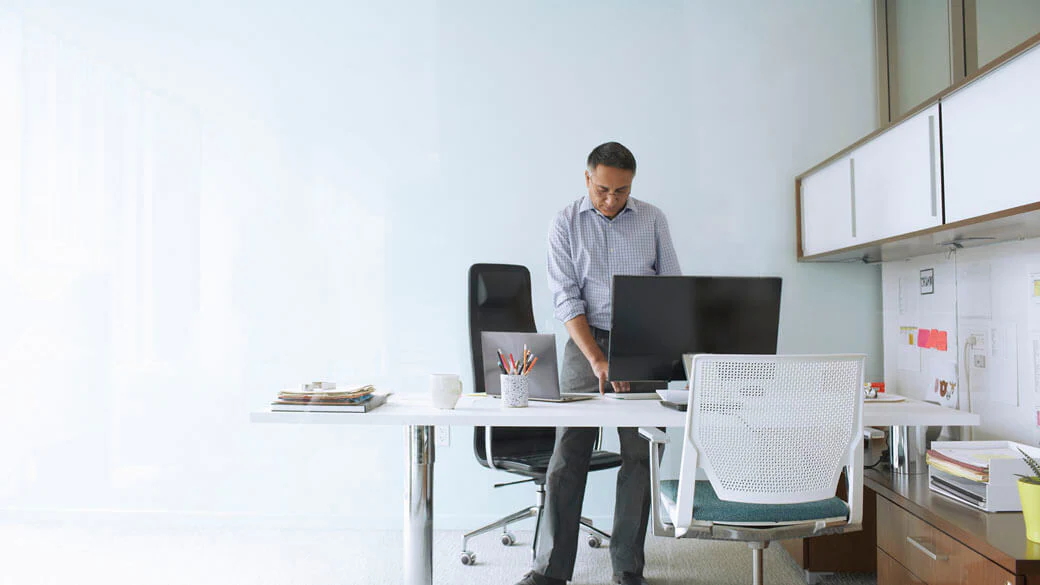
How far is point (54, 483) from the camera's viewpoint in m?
3.72

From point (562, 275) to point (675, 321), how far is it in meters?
0.75

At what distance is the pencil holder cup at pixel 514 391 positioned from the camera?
86.0 inches

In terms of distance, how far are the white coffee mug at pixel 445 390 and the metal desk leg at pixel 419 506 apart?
10 centimetres

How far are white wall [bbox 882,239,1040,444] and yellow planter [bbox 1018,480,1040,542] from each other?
30.6 inches

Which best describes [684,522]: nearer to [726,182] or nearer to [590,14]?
[726,182]

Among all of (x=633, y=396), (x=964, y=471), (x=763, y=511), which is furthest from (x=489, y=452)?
(x=964, y=471)

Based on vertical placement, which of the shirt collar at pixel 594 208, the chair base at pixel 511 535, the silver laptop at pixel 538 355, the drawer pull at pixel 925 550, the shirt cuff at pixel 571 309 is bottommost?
the chair base at pixel 511 535

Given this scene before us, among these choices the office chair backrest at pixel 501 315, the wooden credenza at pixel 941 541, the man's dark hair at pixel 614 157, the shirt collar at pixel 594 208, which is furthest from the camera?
the office chair backrest at pixel 501 315

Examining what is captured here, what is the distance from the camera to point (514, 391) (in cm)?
219

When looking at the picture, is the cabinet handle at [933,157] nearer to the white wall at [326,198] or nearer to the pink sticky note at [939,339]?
the pink sticky note at [939,339]

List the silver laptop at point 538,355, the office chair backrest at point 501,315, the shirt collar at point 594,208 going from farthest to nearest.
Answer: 1. the office chair backrest at point 501,315
2. the shirt collar at point 594,208
3. the silver laptop at point 538,355

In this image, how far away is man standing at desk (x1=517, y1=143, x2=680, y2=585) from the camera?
2547 millimetres

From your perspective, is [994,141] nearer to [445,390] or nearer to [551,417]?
[551,417]

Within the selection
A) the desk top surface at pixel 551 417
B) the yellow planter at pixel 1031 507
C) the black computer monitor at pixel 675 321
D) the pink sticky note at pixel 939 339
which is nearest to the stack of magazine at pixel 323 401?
the desk top surface at pixel 551 417
